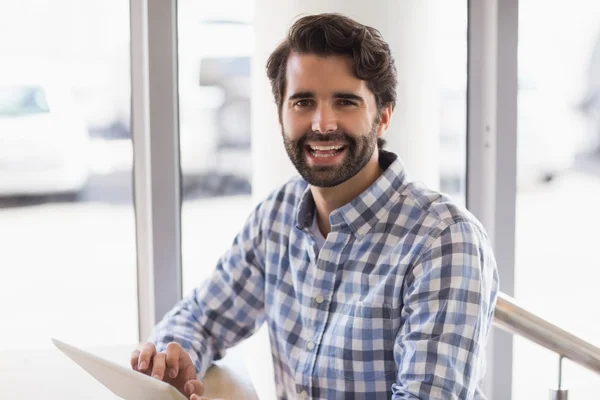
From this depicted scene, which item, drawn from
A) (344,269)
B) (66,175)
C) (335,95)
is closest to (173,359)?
(344,269)

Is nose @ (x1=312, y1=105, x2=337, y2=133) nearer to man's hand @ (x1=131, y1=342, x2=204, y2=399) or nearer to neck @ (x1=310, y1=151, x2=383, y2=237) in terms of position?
neck @ (x1=310, y1=151, x2=383, y2=237)

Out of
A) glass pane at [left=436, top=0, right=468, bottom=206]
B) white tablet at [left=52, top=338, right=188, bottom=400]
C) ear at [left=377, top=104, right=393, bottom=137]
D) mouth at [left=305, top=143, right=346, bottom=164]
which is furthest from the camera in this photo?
glass pane at [left=436, top=0, right=468, bottom=206]

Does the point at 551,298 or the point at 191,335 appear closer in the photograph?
the point at 191,335

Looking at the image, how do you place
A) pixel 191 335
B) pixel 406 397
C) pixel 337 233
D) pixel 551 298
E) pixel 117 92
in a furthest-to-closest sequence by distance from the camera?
pixel 551 298 < pixel 117 92 < pixel 191 335 < pixel 337 233 < pixel 406 397

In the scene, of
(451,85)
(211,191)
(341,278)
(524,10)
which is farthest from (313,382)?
A: (524,10)

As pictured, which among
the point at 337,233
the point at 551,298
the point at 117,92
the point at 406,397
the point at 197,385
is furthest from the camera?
the point at 551,298

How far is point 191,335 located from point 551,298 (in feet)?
5.33

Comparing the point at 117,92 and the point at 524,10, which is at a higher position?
the point at 524,10

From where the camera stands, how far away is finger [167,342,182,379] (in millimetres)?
1556

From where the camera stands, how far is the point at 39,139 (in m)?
2.54

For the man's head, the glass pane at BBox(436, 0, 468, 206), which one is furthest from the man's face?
the glass pane at BBox(436, 0, 468, 206)

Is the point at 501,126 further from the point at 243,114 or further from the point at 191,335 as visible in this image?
the point at 191,335

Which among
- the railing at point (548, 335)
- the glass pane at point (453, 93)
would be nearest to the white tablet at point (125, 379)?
the railing at point (548, 335)

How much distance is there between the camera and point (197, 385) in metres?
1.50
